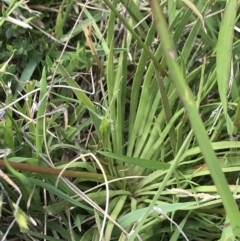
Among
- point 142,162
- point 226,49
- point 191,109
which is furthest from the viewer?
point 142,162

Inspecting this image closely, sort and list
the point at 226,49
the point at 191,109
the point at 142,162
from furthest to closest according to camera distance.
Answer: the point at 142,162, the point at 226,49, the point at 191,109

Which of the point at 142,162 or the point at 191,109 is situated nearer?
the point at 191,109

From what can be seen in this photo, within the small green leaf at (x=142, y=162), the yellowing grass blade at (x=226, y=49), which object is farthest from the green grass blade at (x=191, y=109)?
the small green leaf at (x=142, y=162)

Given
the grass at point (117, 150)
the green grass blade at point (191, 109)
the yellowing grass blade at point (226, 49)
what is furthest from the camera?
the grass at point (117, 150)

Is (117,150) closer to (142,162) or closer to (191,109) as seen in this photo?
(142,162)

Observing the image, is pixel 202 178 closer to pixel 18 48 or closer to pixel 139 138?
pixel 139 138

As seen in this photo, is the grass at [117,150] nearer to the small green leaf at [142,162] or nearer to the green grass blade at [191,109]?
the small green leaf at [142,162]

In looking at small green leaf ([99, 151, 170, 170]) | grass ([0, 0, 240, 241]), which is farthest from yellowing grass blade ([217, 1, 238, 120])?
small green leaf ([99, 151, 170, 170])

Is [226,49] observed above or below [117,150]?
above

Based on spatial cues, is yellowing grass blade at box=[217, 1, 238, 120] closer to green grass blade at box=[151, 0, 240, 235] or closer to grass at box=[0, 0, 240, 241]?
grass at box=[0, 0, 240, 241]

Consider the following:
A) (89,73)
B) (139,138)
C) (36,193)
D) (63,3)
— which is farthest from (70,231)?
(63,3)

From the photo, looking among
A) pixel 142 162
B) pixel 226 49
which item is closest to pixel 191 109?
pixel 226 49

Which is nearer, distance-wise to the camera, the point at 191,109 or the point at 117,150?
the point at 191,109
